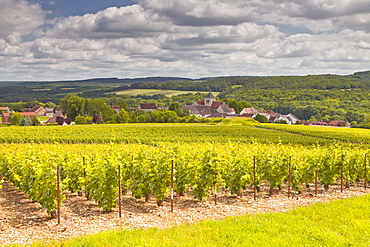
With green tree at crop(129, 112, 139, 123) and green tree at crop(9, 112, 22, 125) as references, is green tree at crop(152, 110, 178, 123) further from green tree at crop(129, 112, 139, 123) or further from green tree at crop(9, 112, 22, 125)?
green tree at crop(9, 112, 22, 125)

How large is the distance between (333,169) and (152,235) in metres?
11.7

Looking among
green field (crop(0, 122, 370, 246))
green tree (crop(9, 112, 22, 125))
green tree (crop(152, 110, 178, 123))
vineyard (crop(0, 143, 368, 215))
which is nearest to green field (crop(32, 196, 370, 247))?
green field (crop(0, 122, 370, 246))

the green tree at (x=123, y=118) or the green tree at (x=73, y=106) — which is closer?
the green tree at (x=123, y=118)

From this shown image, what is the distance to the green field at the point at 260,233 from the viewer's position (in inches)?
376

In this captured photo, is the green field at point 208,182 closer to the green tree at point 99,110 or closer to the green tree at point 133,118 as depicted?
the green tree at point 133,118

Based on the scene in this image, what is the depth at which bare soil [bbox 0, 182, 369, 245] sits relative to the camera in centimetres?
1087

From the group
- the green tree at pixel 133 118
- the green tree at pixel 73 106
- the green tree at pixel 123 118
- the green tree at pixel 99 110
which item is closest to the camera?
the green tree at pixel 123 118

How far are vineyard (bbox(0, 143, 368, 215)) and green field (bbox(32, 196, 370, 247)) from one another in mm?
3010

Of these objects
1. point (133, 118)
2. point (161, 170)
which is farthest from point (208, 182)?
point (133, 118)

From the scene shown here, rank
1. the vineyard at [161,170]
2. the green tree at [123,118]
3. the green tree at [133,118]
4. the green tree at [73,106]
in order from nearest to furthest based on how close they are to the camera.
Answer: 1. the vineyard at [161,170]
2. the green tree at [123,118]
3. the green tree at [133,118]
4. the green tree at [73,106]

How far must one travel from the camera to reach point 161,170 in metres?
14.1

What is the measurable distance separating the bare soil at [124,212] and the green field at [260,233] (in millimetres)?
1060

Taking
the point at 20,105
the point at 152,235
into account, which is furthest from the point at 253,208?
the point at 20,105

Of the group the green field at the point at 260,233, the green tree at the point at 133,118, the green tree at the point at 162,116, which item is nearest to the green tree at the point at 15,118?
the green tree at the point at 133,118
